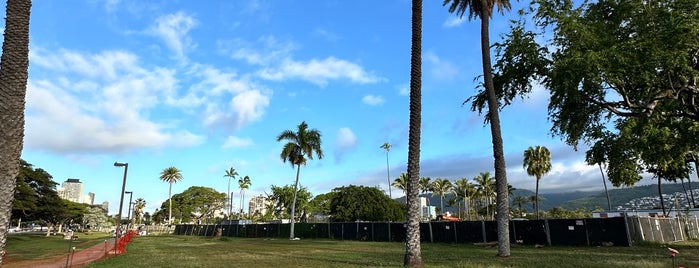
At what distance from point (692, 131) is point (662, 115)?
153cm

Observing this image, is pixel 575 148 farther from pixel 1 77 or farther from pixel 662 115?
pixel 1 77

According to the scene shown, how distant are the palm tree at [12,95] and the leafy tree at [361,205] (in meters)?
57.7

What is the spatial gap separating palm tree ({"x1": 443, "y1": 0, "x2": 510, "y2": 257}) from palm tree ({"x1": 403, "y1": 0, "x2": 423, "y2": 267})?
5.57m

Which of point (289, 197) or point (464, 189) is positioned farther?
point (464, 189)

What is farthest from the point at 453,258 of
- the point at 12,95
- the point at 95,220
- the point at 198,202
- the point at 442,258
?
the point at 95,220

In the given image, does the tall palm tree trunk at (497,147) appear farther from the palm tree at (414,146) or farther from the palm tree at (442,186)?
the palm tree at (442,186)

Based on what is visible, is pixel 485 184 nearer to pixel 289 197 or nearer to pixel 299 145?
pixel 289 197

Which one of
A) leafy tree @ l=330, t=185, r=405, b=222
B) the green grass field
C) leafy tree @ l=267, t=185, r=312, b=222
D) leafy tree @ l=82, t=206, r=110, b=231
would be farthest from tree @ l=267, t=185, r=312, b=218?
leafy tree @ l=82, t=206, r=110, b=231

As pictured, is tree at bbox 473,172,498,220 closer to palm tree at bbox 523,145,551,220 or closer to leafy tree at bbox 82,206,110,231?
palm tree at bbox 523,145,551,220

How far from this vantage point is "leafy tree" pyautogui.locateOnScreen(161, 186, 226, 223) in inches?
4931

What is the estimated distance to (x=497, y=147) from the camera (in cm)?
2045

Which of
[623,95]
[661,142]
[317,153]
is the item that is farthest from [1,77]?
[317,153]

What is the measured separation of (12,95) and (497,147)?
1788 centimetres

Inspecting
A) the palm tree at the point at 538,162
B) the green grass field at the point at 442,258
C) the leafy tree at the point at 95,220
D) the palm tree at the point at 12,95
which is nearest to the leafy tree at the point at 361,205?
the palm tree at the point at 538,162
